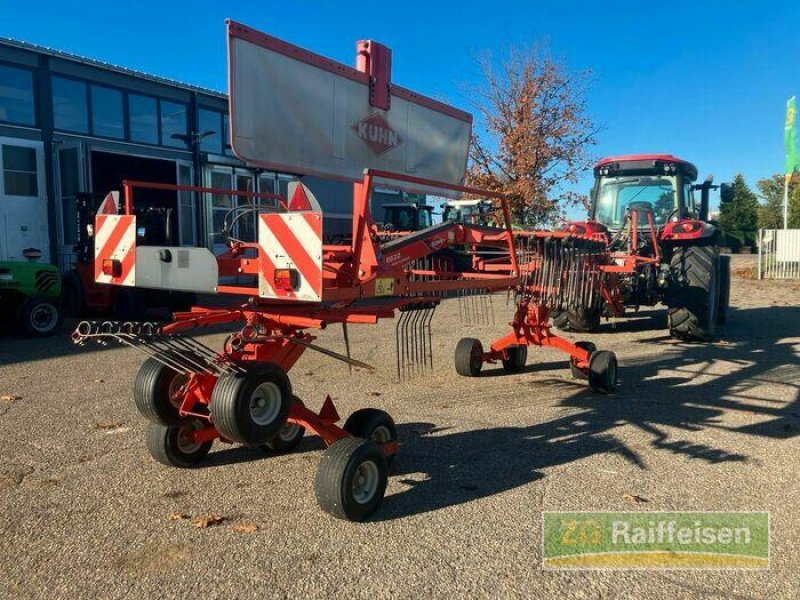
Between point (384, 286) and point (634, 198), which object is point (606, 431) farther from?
point (634, 198)

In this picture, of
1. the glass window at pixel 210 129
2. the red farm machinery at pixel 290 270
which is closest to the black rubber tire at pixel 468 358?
the red farm machinery at pixel 290 270

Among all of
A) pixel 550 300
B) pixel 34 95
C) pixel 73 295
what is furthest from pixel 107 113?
pixel 550 300

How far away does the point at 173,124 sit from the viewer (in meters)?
18.5

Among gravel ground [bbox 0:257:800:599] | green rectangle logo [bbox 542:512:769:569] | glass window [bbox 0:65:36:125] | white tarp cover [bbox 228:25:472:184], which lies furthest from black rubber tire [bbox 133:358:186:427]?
glass window [bbox 0:65:36:125]

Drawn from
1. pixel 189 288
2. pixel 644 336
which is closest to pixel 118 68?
pixel 644 336

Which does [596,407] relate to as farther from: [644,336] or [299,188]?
[644,336]

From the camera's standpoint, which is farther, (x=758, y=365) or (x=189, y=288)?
(x=758, y=365)

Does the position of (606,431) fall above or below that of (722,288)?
below

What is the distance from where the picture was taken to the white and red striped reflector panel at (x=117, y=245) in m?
3.74

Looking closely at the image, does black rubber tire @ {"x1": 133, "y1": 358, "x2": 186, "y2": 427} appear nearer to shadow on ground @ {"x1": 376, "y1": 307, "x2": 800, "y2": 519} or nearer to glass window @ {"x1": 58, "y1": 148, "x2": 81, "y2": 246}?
shadow on ground @ {"x1": 376, "y1": 307, "x2": 800, "y2": 519}

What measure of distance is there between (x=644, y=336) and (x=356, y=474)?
7.39 meters

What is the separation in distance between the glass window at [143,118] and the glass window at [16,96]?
8.61 feet

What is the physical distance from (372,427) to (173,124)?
16.8m

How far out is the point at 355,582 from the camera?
287 cm
